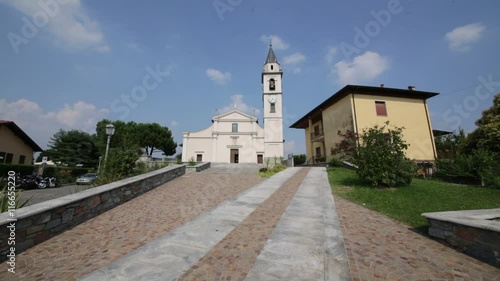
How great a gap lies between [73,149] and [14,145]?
16.9 meters

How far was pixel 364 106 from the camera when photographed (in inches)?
749

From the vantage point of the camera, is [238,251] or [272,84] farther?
[272,84]

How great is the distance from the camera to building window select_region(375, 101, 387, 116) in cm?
1931

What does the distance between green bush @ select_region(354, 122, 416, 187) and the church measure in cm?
2450

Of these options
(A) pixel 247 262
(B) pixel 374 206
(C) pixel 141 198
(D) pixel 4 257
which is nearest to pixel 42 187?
(C) pixel 141 198

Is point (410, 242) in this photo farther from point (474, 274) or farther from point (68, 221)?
point (68, 221)

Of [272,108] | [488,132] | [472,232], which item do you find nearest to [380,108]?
[488,132]

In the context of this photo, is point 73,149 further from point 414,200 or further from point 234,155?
point 414,200

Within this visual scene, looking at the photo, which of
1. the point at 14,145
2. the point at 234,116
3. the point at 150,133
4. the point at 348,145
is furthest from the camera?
the point at 150,133

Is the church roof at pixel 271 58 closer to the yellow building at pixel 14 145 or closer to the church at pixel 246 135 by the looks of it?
the church at pixel 246 135

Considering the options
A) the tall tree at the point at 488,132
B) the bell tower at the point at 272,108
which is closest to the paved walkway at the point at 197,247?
the tall tree at the point at 488,132

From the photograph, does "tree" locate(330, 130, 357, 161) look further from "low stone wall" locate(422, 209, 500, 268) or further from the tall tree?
the tall tree

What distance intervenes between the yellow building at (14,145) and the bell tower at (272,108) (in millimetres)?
29174

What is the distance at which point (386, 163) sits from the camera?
26.2 ft
